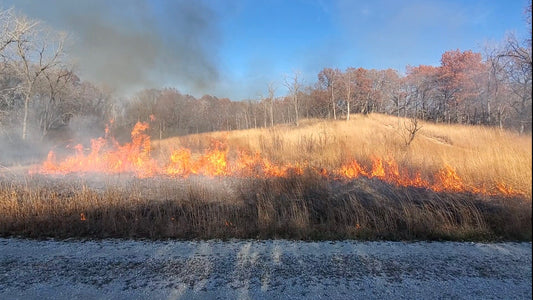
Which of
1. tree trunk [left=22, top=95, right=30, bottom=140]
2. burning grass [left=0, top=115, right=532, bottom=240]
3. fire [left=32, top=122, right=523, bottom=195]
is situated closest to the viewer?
burning grass [left=0, top=115, right=532, bottom=240]

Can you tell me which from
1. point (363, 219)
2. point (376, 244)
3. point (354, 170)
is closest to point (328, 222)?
point (363, 219)

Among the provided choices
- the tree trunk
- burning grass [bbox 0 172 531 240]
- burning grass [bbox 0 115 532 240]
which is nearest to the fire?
burning grass [bbox 0 115 532 240]

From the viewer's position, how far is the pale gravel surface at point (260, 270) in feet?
10.2

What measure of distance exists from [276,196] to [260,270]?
3.94 m

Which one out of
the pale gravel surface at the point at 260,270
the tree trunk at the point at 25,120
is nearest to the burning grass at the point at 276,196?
the pale gravel surface at the point at 260,270

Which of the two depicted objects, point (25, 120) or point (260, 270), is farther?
point (25, 120)

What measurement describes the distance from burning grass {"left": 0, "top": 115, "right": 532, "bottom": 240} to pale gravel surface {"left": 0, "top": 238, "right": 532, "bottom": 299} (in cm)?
46

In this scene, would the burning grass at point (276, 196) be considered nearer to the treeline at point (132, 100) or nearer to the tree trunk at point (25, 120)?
the treeline at point (132, 100)

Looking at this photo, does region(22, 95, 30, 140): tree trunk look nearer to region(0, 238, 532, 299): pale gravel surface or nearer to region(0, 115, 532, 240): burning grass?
region(0, 115, 532, 240): burning grass

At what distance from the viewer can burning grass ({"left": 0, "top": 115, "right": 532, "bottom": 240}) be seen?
4.41 meters

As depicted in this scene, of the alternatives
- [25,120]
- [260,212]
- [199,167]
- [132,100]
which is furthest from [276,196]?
[25,120]

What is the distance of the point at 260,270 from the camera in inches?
143

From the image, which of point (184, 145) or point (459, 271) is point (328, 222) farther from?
point (184, 145)

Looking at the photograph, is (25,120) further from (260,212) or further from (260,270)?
(260,270)
